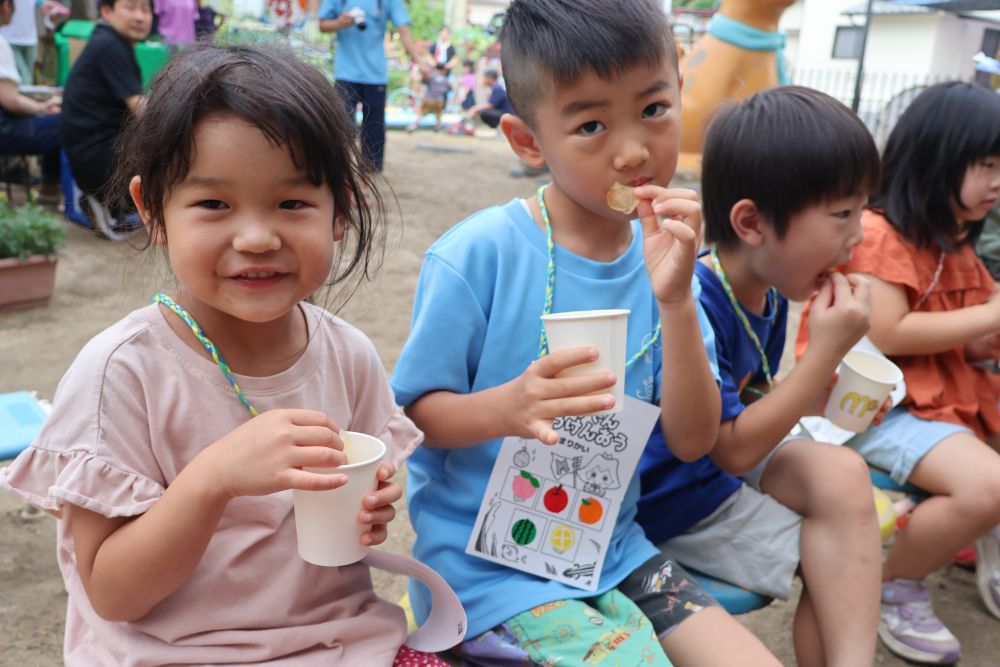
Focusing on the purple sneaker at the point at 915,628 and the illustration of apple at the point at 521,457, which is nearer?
the illustration of apple at the point at 521,457

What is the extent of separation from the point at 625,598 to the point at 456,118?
1754 centimetres

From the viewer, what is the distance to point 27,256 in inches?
191

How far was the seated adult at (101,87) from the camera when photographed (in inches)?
230

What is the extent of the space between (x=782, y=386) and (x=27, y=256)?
429 cm

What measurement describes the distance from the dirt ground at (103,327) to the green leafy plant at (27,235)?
0.32 m

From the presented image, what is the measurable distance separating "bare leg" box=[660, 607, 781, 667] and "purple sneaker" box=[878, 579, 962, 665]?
1267mm

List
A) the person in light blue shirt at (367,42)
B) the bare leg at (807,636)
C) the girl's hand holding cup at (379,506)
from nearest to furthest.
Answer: the girl's hand holding cup at (379,506), the bare leg at (807,636), the person in light blue shirt at (367,42)

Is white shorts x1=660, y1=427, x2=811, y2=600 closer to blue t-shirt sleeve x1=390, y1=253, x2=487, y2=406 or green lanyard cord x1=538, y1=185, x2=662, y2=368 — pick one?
green lanyard cord x1=538, y1=185, x2=662, y2=368

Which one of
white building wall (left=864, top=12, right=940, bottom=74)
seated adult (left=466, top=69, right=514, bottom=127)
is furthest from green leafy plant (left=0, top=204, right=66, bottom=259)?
white building wall (left=864, top=12, right=940, bottom=74)

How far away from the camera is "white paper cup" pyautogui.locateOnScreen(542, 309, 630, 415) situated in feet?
4.50

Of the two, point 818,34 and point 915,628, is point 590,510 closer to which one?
point 915,628

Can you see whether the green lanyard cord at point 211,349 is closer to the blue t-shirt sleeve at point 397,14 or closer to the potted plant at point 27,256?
the potted plant at point 27,256

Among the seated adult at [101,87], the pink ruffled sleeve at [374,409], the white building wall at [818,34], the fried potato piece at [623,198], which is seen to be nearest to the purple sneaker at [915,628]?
the fried potato piece at [623,198]

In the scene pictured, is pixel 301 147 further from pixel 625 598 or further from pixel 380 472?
pixel 625 598
